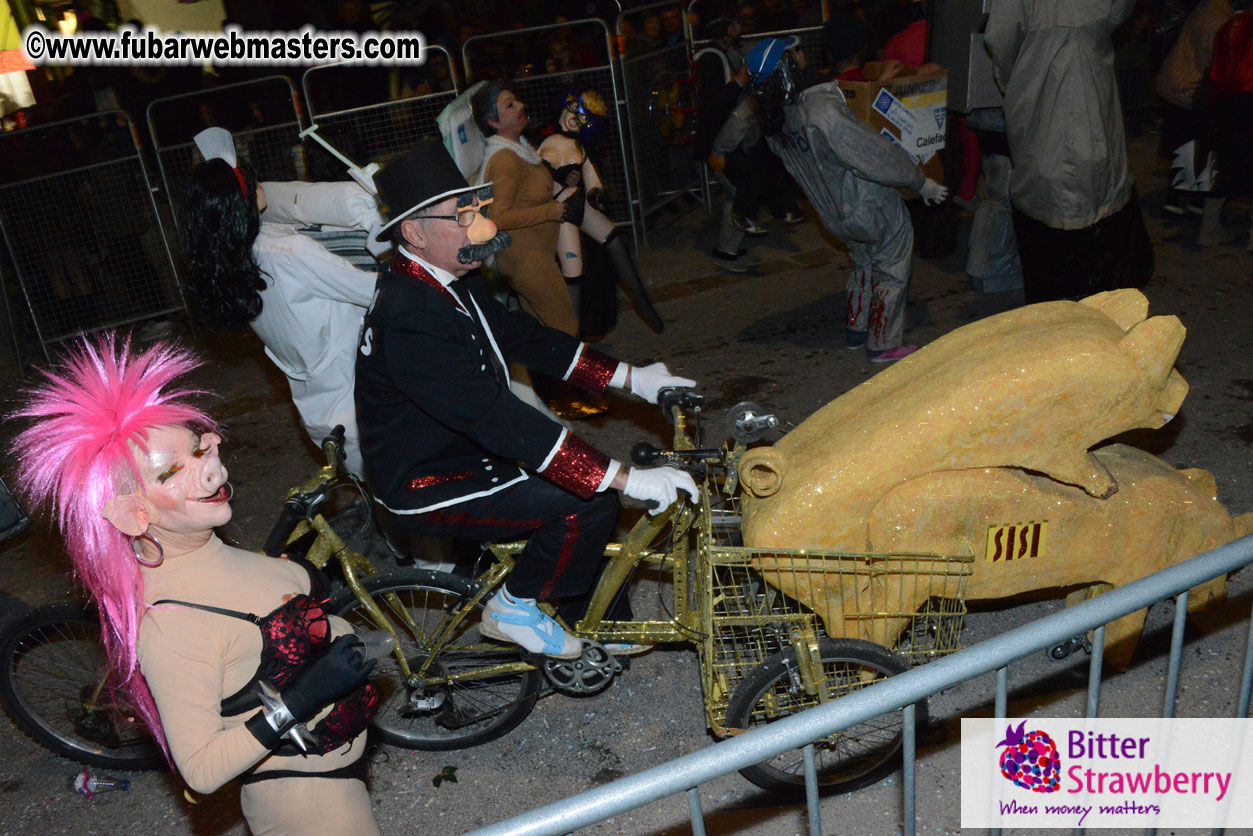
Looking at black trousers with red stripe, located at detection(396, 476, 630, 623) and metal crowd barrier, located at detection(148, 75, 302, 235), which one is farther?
metal crowd barrier, located at detection(148, 75, 302, 235)

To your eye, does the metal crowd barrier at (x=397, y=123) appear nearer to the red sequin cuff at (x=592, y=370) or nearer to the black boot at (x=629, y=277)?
the black boot at (x=629, y=277)

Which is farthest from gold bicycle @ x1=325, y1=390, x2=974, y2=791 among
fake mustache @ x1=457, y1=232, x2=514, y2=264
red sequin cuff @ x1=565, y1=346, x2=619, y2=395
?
fake mustache @ x1=457, y1=232, x2=514, y2=264

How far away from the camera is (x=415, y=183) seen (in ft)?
9.84

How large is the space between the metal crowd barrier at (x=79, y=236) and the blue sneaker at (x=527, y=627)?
6.58 meters

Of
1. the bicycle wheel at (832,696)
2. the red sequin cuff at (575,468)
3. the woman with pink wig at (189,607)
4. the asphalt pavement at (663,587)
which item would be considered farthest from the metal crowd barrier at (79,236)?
the bicycle wheel at (832,696)

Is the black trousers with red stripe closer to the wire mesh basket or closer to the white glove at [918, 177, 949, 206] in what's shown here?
the wire mesh basket

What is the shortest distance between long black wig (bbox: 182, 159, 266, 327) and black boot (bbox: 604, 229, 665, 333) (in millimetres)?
3237

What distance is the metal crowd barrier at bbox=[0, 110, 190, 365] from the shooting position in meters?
7.98

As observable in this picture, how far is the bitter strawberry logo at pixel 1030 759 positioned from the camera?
7.45ft

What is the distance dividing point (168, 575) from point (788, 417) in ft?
13.4

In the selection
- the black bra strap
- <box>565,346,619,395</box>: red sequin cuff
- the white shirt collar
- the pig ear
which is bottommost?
<box>565,346,619,395</box>: red sequin cuff

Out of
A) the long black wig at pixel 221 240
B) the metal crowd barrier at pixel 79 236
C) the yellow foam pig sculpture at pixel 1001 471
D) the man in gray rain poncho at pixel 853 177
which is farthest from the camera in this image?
the metal crowd barrier at pixel 79 236

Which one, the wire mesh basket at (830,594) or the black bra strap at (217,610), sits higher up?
the black bra strap at (217,610)

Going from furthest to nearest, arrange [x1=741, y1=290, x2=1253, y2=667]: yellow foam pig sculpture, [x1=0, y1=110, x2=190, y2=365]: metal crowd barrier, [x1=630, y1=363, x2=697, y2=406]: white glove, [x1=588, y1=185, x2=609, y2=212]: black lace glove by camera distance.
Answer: [x1=0, y1=110, x2=190, y2=365]: metal crowd barrier
[x1=588, y1=185, x2=609, y2=212]: black lace glove
[x1=630, y1=363, x2=697, y2=406]: white glove
[x1=741, y1=290, x2=1253, y2=667]: yellow foam pig sculpture
